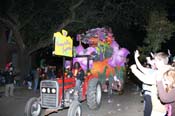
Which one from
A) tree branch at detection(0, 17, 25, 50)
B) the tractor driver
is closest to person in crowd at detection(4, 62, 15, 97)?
the tractor driver

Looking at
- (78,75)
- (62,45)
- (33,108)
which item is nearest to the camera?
(62,45)

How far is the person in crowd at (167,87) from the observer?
5980 mm

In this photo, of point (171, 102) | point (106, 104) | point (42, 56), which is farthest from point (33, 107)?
point (42, 56)

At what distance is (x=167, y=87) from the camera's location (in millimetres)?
6062

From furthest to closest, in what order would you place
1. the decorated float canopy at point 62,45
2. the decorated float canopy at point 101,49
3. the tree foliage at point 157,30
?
the tree foliage at point 157,30
the decorated float canopy at point 101,49
the decorated float canopy at point 62,45

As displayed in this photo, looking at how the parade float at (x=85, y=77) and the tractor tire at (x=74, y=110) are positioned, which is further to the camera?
the parade float at (x=85, y=77)

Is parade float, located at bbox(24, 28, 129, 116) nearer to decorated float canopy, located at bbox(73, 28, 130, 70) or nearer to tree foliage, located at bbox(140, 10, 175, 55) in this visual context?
decorated float canopy, located at bbox(73, 28, 130, 70)

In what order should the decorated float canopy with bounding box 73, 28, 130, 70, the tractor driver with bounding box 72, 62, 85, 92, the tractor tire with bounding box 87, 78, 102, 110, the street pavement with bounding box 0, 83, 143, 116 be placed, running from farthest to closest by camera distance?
the decorated float canopy with bounding box 73, 28, 130, 70 → the tractor tire with bounding box 87, 78, 102, 110 → the street pavement with bounding box 0, 83, 143, 116 → the tractor driver with bounding box 72, 62, 85, 92

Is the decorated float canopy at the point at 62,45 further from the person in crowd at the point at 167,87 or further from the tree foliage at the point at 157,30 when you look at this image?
the tree foliage at the point at 157,30

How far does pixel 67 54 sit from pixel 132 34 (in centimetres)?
4023

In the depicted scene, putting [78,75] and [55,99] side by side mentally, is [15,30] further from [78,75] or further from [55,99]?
[55,99]

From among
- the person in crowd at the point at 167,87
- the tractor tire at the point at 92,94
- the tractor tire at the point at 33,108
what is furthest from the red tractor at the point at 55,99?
the person in crowd at the point at 167,87

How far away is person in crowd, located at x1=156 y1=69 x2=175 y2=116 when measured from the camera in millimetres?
5980

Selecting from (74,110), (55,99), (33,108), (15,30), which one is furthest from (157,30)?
(74,110)
